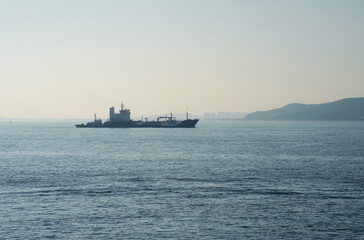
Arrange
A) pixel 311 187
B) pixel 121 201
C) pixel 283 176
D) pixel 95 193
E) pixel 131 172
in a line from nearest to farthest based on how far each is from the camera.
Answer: pixel 121 201, pixel 95 193, pixel 311 187, pixel 283 176, pixel 131 172

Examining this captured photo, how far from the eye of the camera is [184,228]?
3459cm

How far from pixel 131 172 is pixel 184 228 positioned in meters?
33.7

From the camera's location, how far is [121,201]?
145ft

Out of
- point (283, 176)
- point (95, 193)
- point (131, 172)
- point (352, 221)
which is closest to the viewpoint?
point (352, 221)

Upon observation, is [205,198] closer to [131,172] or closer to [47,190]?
[47,190]

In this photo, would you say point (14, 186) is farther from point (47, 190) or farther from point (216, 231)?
point (216, 231)

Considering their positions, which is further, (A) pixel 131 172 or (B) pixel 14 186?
(A) pixel 131 172

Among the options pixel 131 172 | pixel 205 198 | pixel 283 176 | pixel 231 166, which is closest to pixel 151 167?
pixel 131 172

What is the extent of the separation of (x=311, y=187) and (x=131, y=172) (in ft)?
92.5

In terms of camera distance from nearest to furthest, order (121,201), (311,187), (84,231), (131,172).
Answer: (84,231) → (121,201) → (311,187) → (131,172)

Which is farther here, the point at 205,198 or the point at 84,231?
the point at 205,198

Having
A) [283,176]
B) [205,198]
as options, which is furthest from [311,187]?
[205,198]

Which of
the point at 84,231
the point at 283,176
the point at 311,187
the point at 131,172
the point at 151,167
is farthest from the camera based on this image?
the point at 151,167

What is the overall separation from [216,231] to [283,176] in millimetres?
30518
